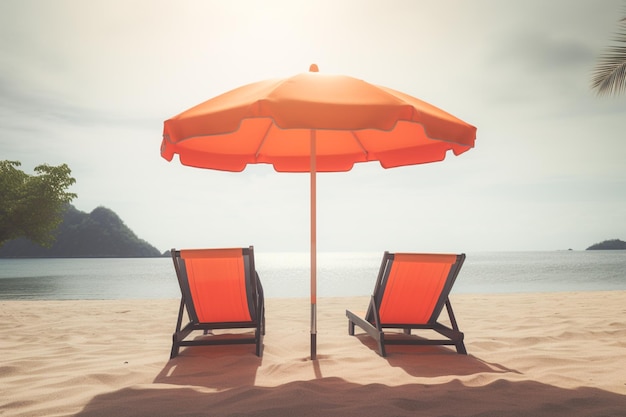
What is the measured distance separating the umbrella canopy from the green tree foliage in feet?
87.5

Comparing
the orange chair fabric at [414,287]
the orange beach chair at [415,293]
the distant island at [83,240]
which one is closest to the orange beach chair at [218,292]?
the orange beach chair at [415,293]

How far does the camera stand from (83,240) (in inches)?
4099

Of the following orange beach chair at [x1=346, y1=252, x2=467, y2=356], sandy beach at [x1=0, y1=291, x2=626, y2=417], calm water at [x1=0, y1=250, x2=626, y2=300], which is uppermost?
orange beach chair at [x1=346, y1=252, x2=467, y2=356]

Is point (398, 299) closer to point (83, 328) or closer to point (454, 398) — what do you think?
point (454, 398)

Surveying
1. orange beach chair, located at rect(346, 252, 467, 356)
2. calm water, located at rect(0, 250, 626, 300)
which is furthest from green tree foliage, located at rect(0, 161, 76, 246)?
orange beach chair, located at rect(346, 252, 467, 356)

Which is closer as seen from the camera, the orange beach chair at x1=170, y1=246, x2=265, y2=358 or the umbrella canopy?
the umbrella canopy

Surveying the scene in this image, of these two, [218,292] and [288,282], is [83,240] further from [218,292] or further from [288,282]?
[218,292]

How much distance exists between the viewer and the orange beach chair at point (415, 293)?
391cm

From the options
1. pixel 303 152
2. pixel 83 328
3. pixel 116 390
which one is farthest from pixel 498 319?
pixel 83 328

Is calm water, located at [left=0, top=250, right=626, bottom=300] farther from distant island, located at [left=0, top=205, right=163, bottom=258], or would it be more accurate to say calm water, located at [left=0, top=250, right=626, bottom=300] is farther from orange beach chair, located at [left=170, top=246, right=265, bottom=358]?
distant island, located at [left=0, top=205, right=163, bottom=258]

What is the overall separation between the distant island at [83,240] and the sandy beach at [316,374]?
110m

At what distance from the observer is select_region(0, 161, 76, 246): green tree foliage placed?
26281mm

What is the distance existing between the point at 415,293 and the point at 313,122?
6.86ft

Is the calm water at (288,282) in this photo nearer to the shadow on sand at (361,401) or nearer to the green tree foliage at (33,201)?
the green tree foliage at (33,201)
